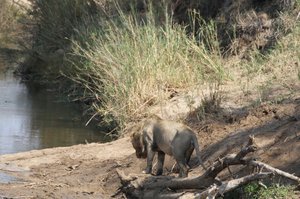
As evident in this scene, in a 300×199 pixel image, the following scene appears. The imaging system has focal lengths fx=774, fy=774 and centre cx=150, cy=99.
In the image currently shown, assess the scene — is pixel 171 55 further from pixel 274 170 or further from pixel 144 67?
pixel 274 170

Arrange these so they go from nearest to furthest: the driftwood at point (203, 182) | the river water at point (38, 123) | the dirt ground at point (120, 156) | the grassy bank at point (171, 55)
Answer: the driftwood at point (203, 182), the dirt ground at point (120, 156), the river water at point (38, 123), the grassy bank at point (171, 55)

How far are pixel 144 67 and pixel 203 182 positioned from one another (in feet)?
24.1

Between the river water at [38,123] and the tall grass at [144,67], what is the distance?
0.96 m

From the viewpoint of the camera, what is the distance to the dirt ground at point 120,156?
9.35 metres

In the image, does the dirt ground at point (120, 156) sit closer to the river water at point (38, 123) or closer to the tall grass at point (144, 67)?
the river water at point (38, 123)

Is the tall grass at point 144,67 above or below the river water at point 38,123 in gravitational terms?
above

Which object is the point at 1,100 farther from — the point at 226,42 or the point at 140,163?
the point at 140,163

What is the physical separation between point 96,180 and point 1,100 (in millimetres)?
11040

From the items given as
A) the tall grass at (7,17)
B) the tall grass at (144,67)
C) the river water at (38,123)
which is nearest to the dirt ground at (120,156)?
the river water at (38,123)

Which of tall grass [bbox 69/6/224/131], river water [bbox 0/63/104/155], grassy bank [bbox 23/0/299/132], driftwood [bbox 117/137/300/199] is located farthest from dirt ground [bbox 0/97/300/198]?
grassy bank [bbox 23/0/299/132]

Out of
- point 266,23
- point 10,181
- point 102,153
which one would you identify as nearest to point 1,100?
point 266,23

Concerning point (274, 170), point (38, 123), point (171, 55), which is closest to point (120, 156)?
point (171, 55)

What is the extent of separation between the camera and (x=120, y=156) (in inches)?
486

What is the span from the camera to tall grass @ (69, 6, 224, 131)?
15.2 m
